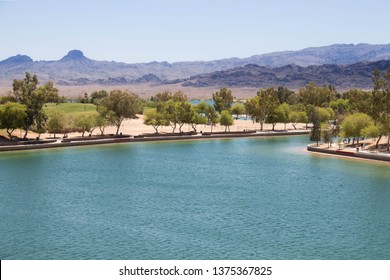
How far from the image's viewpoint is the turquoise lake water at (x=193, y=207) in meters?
44.4

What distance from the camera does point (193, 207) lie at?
5816cm

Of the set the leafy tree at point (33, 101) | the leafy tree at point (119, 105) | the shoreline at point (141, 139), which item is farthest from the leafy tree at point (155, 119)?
the leafy tree at point (33, 101)

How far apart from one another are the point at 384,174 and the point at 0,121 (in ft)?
258

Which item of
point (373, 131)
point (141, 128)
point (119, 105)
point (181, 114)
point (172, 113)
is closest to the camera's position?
point (373, 131)

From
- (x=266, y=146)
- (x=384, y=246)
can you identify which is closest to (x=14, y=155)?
(x=266, y=146)

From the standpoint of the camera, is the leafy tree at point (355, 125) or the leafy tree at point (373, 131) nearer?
the leafy tree at point (373, 131)

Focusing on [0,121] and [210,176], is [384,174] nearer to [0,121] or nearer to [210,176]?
[210,176]

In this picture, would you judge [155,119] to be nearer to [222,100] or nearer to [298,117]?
[298,117]

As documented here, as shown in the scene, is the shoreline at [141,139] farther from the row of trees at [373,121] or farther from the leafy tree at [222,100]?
the leafy tree at [222,100]

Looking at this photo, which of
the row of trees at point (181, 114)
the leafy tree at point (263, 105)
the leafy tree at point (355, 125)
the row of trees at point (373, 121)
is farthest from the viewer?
the leafy tree at point (263, 105)

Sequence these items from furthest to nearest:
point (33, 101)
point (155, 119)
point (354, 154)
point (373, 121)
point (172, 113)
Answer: point (172, 113) → point (155, 119) → point (33, 101) → point (373, 121) → point (354, 154)

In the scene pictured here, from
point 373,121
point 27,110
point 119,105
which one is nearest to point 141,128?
point 119,105

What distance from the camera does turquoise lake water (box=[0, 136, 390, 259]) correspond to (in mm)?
44406

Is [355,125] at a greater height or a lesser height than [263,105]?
lesser
